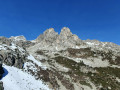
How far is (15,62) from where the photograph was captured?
3403 centimetres

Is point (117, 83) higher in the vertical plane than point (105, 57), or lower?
lower

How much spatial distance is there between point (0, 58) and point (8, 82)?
11.5 m

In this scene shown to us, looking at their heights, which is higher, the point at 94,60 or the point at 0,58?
the point at 94,60

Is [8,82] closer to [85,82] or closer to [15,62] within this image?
[15,62]

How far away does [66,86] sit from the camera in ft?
108

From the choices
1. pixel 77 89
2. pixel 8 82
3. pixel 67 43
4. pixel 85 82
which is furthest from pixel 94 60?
pixel 8 82

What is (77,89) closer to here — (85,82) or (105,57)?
(85,82)

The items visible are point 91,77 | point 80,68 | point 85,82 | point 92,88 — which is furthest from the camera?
point 80,68

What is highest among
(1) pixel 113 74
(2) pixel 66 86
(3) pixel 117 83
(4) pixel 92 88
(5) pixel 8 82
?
(1) pixel 113 74

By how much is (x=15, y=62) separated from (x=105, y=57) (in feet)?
187

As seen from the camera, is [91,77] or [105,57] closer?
[91,77]

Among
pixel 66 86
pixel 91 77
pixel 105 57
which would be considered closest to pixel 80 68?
pixel 91 77

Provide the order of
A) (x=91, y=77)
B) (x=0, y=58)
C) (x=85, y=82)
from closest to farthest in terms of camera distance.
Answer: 1. (x=0, y=58)
2. (x=85, y=82)
3. (x=91, y=77)

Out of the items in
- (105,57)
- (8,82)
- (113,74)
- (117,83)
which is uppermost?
(105,57)
